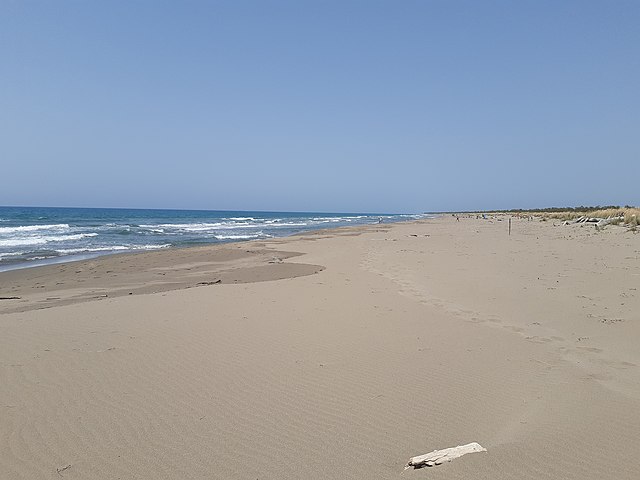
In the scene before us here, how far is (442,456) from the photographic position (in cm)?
281

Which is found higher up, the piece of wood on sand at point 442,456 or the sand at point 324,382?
the piece of wood on sand at point 442,456

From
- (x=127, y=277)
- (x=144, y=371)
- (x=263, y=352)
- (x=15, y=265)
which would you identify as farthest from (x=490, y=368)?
(x=15, y=265)

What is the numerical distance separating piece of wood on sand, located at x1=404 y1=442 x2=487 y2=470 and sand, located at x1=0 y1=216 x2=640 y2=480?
0.24 feet

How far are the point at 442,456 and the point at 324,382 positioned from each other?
1655mm

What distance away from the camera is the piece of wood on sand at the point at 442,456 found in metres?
2.75

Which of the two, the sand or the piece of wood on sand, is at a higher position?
the piece of wood on sand

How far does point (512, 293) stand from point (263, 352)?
229 inches

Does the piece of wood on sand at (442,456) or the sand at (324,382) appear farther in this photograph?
the sand at (324,382)

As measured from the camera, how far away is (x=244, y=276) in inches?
472

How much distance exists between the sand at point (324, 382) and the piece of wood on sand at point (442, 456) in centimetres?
7

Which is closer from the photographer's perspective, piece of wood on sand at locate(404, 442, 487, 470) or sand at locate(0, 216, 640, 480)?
piece of wood on sand at locate(404, 442, 487, 470)

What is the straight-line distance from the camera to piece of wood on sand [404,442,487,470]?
2.75 m

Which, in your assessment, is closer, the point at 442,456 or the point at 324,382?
the point at 442,456

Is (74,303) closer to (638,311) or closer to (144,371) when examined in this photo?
(144,371)
